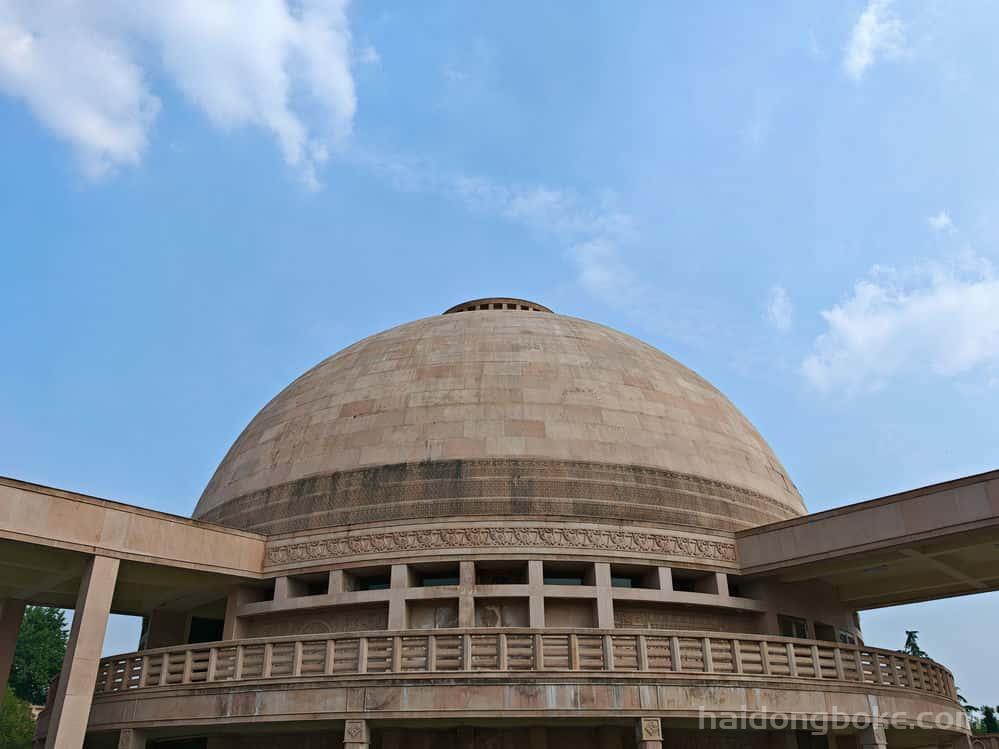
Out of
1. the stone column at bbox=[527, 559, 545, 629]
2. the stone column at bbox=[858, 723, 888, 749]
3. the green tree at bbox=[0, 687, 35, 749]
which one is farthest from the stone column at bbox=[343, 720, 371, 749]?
the green tree at bbox=[0, 687, 35, 749]

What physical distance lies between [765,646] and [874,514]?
5.13m

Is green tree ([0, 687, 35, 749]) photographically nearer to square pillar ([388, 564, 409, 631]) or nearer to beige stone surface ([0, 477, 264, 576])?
beige stone surface ([0, 477, 264, 576])

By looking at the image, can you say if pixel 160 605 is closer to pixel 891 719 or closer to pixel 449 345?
pixel 449 345

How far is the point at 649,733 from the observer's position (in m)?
15.6

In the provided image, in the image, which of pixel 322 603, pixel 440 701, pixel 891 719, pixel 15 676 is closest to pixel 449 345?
pixel 322 603

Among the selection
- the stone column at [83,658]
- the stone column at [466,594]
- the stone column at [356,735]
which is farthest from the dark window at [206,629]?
the stone column at [356,735]

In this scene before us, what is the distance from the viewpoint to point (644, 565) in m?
20.8

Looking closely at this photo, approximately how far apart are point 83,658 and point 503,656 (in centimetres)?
932

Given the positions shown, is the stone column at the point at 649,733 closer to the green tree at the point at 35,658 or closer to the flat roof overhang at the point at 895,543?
the flat roof overhang at the point at 895,543

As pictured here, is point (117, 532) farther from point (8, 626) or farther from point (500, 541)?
point (500, 541)

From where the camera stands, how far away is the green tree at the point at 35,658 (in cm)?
6725

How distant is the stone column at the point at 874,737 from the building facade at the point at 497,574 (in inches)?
2.4

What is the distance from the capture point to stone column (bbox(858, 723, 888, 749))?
17.4m

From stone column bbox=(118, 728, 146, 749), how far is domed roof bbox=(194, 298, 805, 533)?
6486 millimetres
